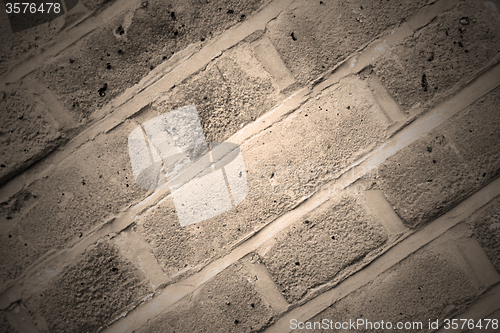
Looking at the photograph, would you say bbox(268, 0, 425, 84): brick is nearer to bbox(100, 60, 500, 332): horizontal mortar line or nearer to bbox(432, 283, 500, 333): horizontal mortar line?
bbox(100, 60, 500, 332): horizontal mortar line

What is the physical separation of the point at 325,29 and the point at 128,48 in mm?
552

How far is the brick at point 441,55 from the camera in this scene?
0.74 meters

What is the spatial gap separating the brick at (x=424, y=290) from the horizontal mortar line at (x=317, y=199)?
11.2 inches

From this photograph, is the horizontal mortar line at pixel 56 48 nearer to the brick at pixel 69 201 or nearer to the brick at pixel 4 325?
the brick at pixel 69 201

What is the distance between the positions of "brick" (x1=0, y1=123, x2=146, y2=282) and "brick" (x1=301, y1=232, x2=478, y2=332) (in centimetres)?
74

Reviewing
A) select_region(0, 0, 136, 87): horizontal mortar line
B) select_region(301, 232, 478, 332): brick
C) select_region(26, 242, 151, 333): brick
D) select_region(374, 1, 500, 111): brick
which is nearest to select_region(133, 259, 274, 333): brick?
select_region(26, 242, 151, 333): brick

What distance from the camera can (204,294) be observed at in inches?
31.0

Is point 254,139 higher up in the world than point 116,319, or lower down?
higher up

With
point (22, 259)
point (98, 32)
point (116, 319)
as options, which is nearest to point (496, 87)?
point (98, 32)

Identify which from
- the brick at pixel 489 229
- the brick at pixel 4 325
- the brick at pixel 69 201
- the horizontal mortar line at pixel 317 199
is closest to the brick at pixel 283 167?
the horizontal mortar line at pixel 317 199

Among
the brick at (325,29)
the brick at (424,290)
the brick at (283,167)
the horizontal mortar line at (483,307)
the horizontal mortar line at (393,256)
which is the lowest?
the horizontal mortar line at (483,307)

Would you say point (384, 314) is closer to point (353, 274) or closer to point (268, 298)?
point (353, 274)

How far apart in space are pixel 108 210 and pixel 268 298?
52cm

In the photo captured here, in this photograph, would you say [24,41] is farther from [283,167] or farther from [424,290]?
[424,290]
